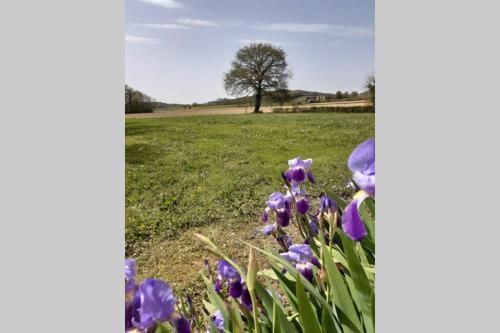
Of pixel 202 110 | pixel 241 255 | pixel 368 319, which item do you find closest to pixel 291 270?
pixel 368 319

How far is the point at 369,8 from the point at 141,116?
1481mm

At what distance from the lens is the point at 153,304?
5.84 feet

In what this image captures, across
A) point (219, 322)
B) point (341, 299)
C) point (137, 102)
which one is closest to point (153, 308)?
point (219, 322)

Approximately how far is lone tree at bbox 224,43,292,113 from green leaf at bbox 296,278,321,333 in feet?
4.70

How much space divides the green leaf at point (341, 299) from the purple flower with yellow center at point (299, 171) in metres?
0.87

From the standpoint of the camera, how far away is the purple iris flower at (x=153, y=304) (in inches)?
70.1

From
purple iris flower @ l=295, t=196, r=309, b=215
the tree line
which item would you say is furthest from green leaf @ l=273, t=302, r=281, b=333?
the tree line

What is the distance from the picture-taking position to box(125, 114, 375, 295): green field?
2.92m

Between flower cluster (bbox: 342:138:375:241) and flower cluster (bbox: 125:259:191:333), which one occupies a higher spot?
flower cluster (bbox: 342:138:375:241)

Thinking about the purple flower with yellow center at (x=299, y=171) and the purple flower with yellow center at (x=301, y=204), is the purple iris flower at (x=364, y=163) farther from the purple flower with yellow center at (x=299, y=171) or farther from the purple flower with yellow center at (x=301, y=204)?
the purple flower with yellow center at (x=299, y=171)

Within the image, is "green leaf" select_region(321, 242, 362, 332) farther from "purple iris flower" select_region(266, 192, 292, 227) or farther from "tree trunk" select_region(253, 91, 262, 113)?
"tree trunk" select_region(253, 91, 262, 113)

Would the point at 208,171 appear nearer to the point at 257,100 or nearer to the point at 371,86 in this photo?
the point at 257,100

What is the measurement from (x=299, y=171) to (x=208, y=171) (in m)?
0.56

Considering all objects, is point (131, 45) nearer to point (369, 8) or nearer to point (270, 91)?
point (270, 91)
